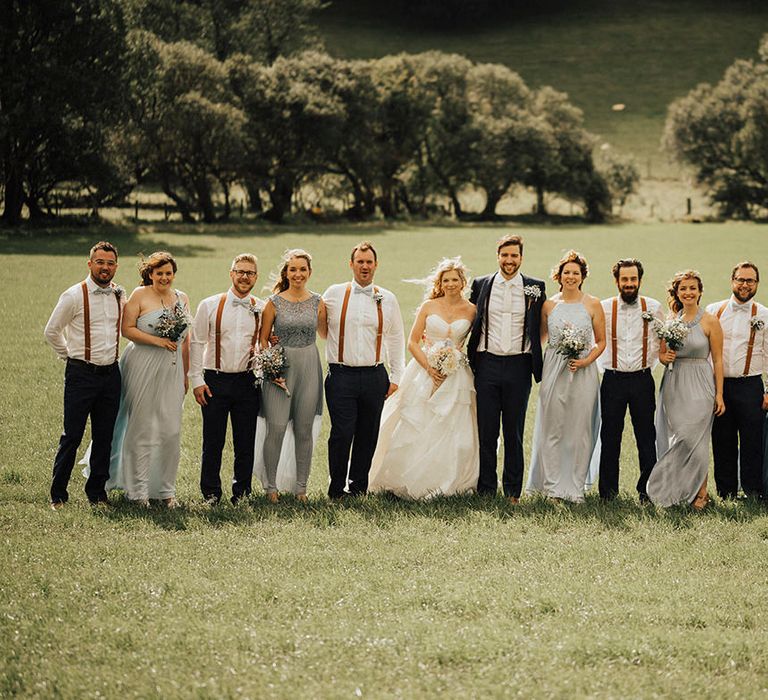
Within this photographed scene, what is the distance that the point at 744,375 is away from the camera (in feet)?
30.4

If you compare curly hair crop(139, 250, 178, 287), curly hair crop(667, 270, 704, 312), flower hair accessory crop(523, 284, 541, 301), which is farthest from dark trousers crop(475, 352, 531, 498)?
curly hair crop(139, 250, 178, 287)

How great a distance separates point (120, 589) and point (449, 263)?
15.0 feet

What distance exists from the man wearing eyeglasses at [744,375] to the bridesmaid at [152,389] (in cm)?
550

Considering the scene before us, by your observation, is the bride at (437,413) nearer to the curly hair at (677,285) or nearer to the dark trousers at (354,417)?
the dark trousers at (354,417)

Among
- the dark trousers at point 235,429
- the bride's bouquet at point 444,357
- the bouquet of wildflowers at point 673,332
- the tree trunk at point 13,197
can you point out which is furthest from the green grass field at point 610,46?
the dark trousers at point 235,429

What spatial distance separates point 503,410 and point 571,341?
102 centimetres

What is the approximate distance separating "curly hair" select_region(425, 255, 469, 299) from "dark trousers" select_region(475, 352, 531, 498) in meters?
0.81

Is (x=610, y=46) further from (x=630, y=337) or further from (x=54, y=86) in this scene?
(x=630, y=337)

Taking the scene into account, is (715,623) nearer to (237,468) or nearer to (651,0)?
(237,468)

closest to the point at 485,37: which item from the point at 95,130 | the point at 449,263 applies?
the point at 95,130

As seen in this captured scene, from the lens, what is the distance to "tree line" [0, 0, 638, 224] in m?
41.0

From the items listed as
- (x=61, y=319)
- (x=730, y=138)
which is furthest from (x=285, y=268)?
(x=730, y=138)

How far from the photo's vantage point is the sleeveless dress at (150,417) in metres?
8.84

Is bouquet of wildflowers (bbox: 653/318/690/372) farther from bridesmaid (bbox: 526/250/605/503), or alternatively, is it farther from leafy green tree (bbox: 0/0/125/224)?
leafy green tree (bbox: 0/0/125/224)
